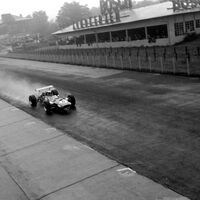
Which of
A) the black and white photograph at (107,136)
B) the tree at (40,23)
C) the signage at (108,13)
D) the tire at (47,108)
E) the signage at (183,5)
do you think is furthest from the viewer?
the tree at (40,23)

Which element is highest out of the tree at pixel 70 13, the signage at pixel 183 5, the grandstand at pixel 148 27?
the tree at pixel 70 13

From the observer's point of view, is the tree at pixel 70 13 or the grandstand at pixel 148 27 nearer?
the grandstand at pixel 148 27

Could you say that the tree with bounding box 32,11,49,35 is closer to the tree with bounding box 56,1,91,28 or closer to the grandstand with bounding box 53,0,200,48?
the tree with bounding box 56,1,91,28

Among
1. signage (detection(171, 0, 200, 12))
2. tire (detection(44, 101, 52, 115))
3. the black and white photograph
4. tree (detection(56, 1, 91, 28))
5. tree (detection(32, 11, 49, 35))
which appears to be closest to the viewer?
the black and white photograph

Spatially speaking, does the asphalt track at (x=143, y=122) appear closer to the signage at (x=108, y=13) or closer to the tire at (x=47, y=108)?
the tire at (x=47, y=108)

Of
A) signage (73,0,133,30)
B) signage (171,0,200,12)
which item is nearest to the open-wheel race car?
signage (171,0,200,12)

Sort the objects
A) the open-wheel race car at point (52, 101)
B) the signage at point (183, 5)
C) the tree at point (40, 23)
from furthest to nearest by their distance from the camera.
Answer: the tree at point (40, 23) < the signage at point (183, 5) < the open-wheel race car at point (52, 101)

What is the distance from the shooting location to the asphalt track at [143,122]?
1140 centimetres

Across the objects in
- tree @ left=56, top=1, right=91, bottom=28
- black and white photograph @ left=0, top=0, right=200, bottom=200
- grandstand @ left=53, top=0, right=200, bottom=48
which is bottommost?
black and white photograph @ left=0, top=0, right=200, bottom=200

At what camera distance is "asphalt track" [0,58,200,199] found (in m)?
11.4

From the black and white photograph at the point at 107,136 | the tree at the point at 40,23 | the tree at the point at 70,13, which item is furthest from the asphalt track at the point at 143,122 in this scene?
the tree at the point at 40,23

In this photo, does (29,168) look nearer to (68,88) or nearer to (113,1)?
(68,88)

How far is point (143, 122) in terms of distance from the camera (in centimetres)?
1631

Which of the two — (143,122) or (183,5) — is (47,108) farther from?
(183,5)
